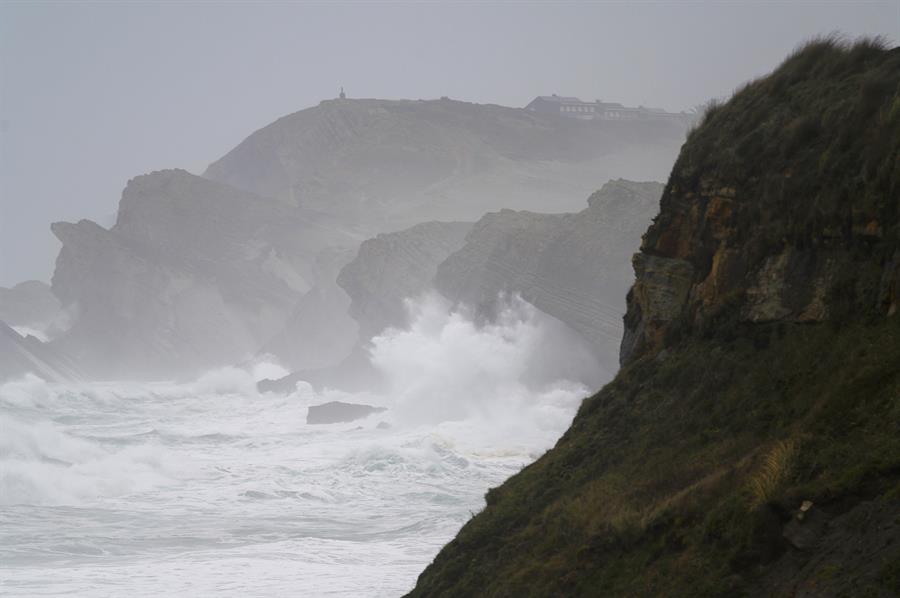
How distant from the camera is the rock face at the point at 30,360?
272 ft

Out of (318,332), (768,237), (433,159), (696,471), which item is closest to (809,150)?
(768,237)

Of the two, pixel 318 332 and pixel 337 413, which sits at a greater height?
pixel 318 332

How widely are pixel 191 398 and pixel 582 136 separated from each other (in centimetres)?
10273

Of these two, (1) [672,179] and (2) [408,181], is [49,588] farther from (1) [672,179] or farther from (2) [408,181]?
(2) [408,181]

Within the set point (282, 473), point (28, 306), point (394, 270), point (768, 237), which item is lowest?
point (768, 237)

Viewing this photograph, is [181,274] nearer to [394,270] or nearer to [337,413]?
[394,270]

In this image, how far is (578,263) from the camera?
55.8m

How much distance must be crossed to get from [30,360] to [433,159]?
7256 centimetres

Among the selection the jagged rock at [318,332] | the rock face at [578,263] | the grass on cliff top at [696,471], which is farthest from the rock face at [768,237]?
Result: the jagged rock at [318,332]

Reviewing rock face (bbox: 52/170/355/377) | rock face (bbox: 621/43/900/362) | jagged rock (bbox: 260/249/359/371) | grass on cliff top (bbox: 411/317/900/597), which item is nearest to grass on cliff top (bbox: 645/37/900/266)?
rock face (bbox: 621/43/900/362)

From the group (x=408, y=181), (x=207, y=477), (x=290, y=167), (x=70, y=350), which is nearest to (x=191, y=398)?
(x=70, y=350)

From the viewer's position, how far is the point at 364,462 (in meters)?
37.6

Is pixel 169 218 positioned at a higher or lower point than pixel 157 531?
higher

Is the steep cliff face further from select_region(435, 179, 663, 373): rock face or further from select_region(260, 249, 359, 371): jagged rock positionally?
select_region(260, 249, 359, 371): jagged rock
